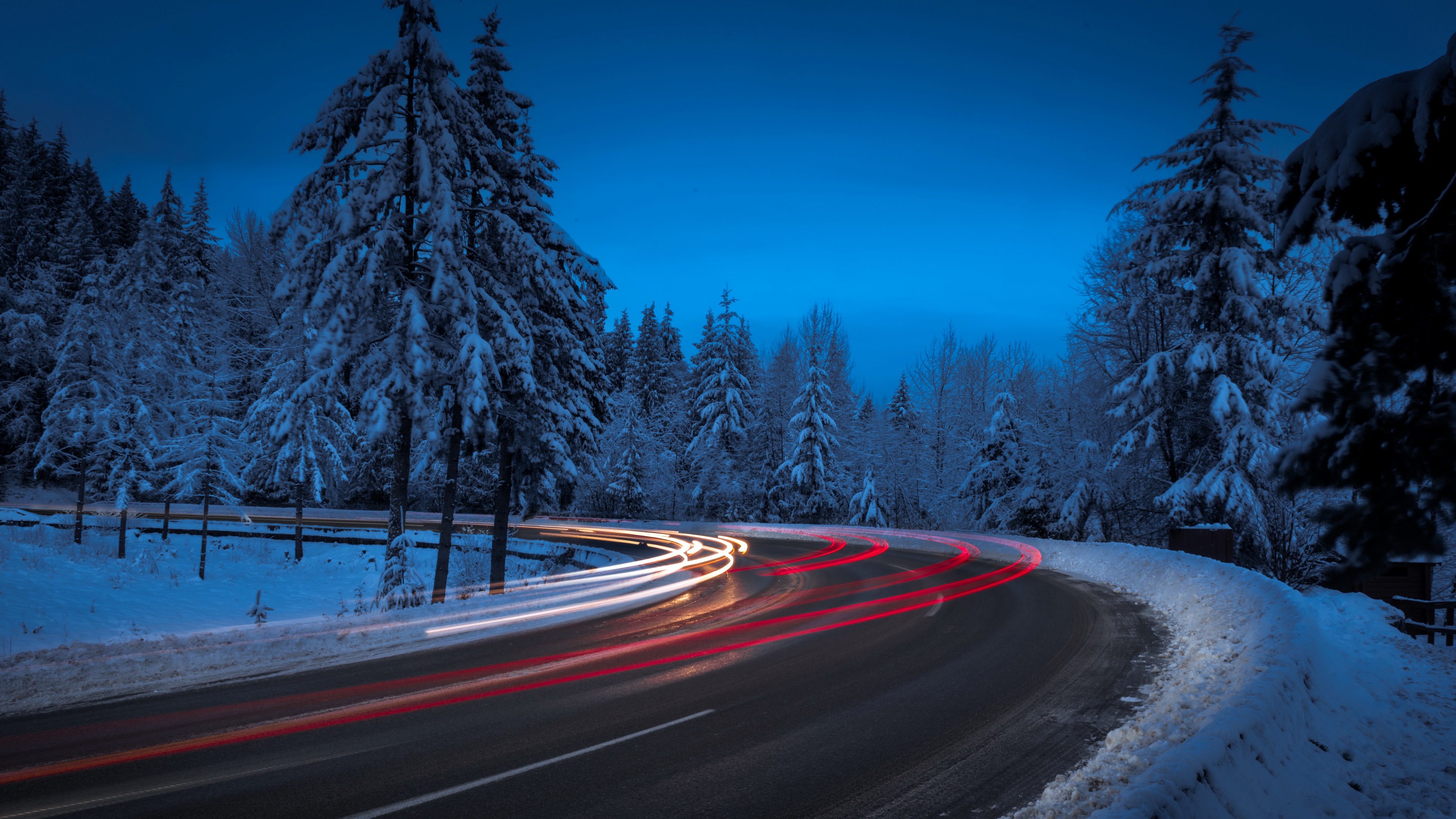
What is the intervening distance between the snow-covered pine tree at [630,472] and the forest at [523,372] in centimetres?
24

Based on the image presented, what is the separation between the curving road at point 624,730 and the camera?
521 centimetres

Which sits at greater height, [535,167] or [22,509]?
[535,167]

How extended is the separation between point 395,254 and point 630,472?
32018 millimetres

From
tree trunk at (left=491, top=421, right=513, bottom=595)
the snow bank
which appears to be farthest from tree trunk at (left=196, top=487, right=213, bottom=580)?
the snow bank

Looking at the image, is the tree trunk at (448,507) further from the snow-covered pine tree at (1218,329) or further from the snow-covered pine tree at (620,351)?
the snow-covered pine tree at (620,351)

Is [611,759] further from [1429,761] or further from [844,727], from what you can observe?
[1429,761]

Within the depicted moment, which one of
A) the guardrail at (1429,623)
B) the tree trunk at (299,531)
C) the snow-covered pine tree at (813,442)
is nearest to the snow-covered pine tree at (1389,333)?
the guardrail at (1429,623)

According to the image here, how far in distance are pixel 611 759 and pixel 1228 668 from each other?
6.68 metres

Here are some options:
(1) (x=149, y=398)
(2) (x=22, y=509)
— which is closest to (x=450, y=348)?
(1) (x=149, y=398)

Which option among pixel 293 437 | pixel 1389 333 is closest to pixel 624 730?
pixel 1389 333

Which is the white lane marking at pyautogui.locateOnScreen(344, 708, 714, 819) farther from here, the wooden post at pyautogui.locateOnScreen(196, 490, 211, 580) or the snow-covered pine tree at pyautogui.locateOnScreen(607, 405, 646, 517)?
the snow-covered pine tree at pyautogui.locateOnScreen(607, 405, 646, 517)

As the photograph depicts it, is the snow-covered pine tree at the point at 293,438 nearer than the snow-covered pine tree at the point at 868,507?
Yes

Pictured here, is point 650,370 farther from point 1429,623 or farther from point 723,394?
point 1429,623

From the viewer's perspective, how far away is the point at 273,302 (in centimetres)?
1655
